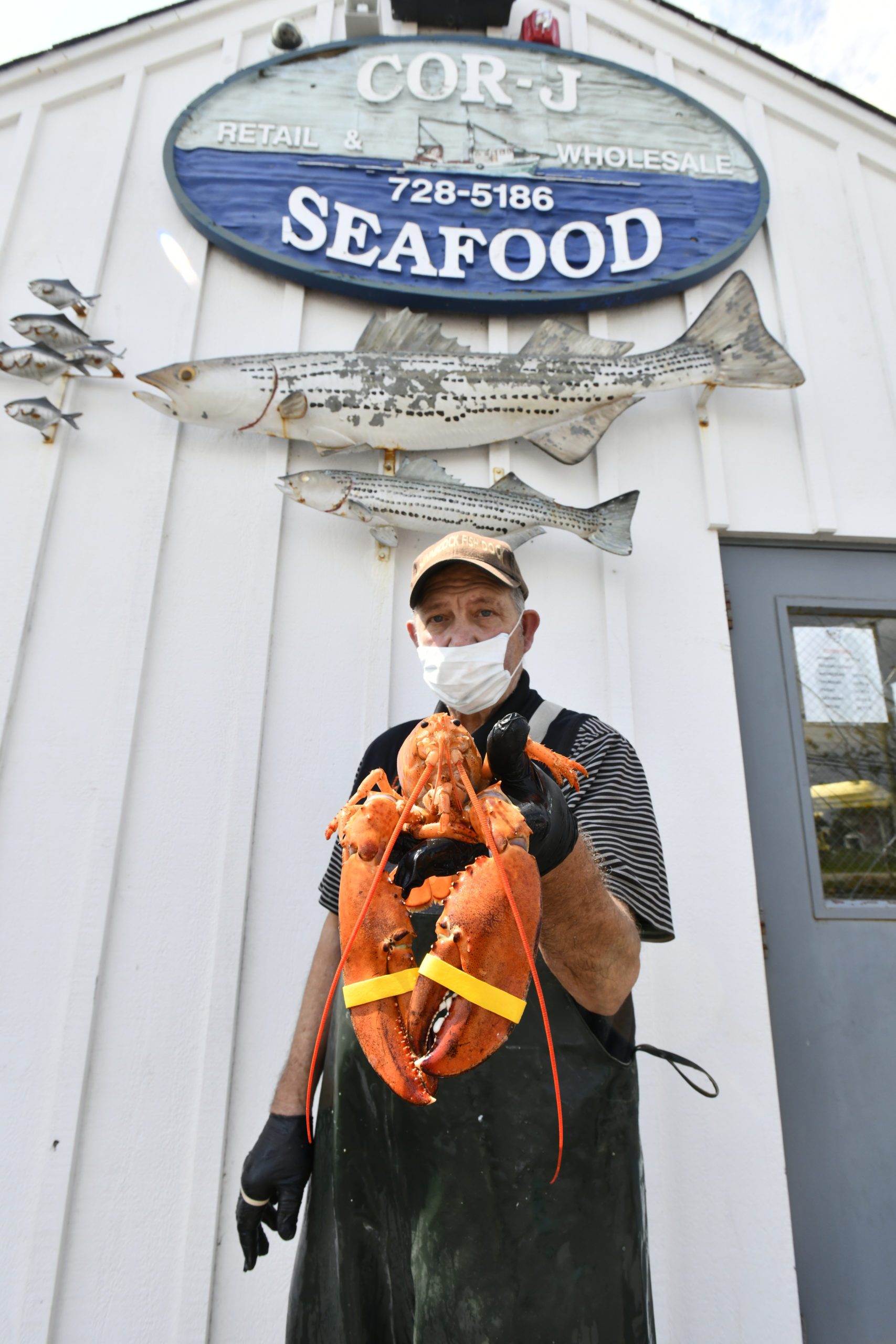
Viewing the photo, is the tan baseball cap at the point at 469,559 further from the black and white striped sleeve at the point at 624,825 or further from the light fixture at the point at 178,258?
the light fixture at the point at 178,258

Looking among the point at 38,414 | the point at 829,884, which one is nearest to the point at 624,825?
the point at 829,884

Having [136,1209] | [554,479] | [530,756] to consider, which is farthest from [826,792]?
[136,1209]

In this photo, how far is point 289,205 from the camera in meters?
3.48

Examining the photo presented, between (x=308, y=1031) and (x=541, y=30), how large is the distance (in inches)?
187

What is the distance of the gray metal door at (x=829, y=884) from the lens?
8.13 ft

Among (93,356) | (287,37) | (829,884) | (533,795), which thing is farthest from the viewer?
(287,37)

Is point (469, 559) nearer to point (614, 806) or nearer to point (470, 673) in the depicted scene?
point (470, 673)

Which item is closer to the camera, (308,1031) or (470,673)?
(470,673)

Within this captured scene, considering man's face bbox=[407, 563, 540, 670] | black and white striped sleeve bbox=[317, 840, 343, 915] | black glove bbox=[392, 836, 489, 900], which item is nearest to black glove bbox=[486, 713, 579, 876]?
black glove bbox=[392, 836, 489, 900]

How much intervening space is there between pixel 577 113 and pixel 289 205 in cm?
154

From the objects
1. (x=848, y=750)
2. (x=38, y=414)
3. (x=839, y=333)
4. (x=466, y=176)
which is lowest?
(x=848, y=750)

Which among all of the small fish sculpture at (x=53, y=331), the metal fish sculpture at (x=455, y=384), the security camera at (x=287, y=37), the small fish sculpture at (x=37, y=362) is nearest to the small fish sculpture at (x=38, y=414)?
the small fish sculpture at (x=37, y=362)

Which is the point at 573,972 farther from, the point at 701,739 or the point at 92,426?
the point at 92,426

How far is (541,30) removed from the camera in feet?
12.7
